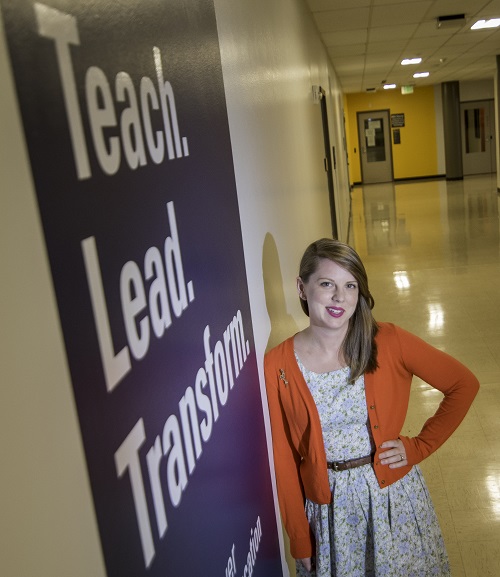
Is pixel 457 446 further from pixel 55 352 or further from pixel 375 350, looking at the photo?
pixel 55 352

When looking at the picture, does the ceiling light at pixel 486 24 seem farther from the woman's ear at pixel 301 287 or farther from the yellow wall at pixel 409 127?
the yellow wall at pixel 409 127

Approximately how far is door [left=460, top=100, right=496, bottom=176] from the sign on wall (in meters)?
23.3

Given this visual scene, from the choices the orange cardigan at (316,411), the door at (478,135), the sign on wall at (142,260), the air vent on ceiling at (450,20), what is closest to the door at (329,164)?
the air vent on ceiling at (450,20)

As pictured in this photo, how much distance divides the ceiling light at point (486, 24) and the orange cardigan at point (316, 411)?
339 inches

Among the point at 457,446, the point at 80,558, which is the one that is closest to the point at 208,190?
the point at 80,558

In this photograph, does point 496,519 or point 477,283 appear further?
point 477,283

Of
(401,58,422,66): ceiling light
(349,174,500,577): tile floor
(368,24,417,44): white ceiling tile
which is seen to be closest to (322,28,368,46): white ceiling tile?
(368,24,417,44): white ceiling tile

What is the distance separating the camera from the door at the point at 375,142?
79.8ft

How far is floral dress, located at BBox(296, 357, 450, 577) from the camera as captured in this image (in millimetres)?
1942

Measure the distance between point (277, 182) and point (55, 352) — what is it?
2.40 m

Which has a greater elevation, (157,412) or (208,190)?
(208,190)

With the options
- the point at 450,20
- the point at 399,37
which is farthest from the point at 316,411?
the point at 399,37

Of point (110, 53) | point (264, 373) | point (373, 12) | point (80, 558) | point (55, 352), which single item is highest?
point (373, 12)

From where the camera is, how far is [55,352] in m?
0.71
